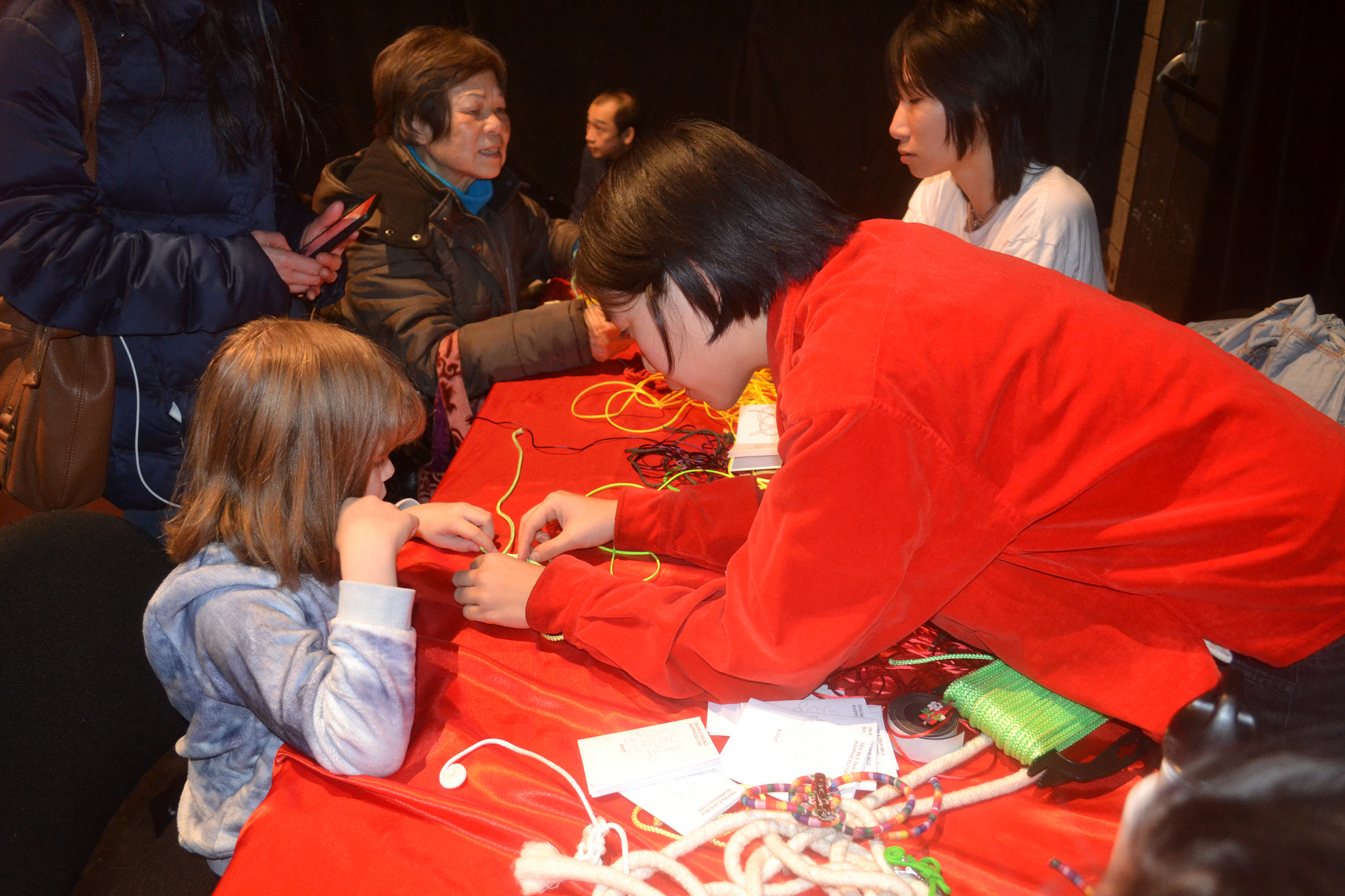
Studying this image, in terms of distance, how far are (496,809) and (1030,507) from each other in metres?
0.67

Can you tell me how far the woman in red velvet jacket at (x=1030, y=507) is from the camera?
925 millimetres

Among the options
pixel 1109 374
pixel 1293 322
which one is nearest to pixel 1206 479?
pixel 1109 374

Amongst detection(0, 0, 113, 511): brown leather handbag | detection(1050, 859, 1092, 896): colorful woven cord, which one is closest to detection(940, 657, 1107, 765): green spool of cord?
detection(1050, 859, 1092, 896): colorful woven cord

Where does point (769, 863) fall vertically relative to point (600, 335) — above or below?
below

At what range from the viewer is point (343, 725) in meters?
1.00

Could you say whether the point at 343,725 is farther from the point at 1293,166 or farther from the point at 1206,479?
the point at 1293,166

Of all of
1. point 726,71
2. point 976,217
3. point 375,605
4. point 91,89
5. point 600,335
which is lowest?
point 375,605

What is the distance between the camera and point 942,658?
3.76 ft

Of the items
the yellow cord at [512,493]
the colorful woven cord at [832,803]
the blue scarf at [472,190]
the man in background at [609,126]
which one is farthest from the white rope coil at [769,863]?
the man in background at [609,126]

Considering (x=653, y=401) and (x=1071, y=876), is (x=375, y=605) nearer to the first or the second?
(x=1071, y=876)

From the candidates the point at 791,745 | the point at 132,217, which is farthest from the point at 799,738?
the point at 132,217

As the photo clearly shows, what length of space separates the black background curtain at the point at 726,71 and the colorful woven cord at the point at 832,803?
12.7 feet

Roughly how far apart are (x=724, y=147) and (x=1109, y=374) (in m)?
0.55

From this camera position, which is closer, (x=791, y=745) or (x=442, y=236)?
(x=791, y=745)
